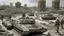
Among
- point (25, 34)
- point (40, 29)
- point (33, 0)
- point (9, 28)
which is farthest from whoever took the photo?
point (33, 0)

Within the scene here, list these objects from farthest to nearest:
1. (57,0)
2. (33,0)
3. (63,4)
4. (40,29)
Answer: (33,0)
(63,4)
(57,0)
(40,29)

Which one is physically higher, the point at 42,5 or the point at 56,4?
the point at 56,4

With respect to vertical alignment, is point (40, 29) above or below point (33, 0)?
below

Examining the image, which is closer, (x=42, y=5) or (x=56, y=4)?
(x=56, y=4)

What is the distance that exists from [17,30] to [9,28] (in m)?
1.53

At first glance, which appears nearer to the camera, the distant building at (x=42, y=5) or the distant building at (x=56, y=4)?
the distant building at (x=56, y=4)

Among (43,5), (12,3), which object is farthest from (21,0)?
(43,5)

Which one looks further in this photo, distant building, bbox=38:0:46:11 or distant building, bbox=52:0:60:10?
distant building, bbox=38:0:46:11

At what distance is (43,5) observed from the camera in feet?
129

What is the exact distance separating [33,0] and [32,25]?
2364 cm

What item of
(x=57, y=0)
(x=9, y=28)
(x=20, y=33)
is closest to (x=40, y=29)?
(x=20, y=33)

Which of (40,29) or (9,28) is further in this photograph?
(9,28)

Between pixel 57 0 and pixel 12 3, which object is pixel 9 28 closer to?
pixel 57 0

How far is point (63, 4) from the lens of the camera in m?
40.5
